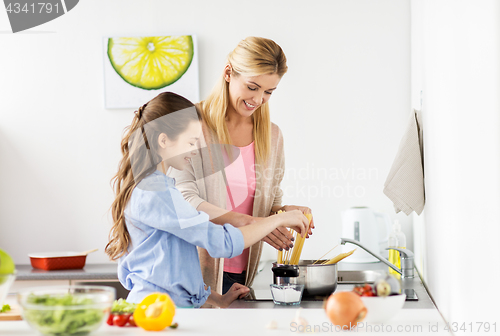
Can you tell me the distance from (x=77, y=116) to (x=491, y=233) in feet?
6.61

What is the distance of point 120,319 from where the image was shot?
84cm

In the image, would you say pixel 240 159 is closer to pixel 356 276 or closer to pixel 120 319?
pixel 356 276

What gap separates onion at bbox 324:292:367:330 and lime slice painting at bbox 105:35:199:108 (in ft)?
4.98

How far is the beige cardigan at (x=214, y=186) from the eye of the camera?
4.92 ft

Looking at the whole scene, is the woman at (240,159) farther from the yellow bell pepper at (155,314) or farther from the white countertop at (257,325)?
the yellow bell pepper at (155,314)

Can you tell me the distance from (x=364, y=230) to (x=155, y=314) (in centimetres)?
131

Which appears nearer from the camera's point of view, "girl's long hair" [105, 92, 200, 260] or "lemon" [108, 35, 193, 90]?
"girl's long hair" [105, 92, 200, 260]

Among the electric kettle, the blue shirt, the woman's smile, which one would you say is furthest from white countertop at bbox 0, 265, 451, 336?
the electric kettle

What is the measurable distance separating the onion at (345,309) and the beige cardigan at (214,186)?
0.75 meters

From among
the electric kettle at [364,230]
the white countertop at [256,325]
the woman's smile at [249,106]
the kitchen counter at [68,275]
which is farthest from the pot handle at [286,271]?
the kitchen counter at [68,275]

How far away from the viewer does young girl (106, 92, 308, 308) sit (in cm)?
111

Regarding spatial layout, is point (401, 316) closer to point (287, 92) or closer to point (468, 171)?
point (468, 171)

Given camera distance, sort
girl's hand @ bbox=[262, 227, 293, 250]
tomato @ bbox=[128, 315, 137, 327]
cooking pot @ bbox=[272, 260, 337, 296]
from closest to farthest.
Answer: tomato @ bbox=[128, 315, 137, 327], cooking pot @ bbox=[272, 260, 337, 296], girl's hand @ bbox=[262, 227, 293, 250]

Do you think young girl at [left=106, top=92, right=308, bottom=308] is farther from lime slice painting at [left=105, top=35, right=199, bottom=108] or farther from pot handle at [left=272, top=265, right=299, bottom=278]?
lime slice painting at [left=105, top=35, right=199, bottom=108]
